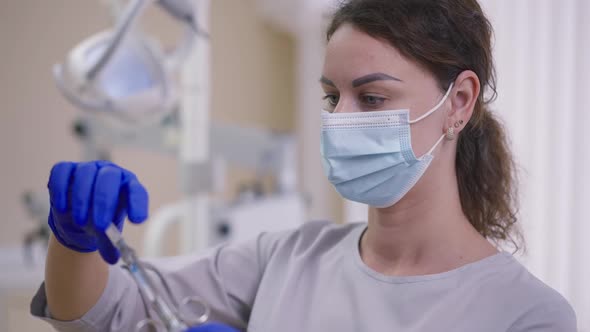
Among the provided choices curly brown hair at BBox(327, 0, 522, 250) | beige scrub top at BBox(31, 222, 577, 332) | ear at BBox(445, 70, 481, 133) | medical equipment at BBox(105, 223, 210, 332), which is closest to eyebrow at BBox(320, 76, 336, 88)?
curly brown hair at BBox(327, 0, 522, 250)

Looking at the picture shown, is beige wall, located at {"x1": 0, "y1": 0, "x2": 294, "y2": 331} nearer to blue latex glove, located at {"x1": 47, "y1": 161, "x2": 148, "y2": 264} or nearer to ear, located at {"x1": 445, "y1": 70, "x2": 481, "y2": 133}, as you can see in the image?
blue latex glove, located at {"x1": 47, "y1": 161, "x2": 148, "y2": 264}

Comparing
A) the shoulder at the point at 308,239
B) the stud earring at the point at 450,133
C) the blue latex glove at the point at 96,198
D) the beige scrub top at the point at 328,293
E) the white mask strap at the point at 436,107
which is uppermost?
the white mask strap at the point at 436,107

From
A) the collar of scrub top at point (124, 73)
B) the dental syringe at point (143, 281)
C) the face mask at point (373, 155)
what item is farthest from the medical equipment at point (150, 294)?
the collar of scrub top at point (124, 73)

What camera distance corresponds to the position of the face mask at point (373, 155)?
1015 millimetres

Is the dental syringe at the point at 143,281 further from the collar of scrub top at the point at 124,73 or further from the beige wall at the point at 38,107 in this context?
the beige wall at the point at 38,107

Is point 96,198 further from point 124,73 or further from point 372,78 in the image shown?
point 124,73

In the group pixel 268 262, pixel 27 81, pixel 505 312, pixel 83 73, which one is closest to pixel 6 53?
pixel 27 81

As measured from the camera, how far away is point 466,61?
3.40 feet

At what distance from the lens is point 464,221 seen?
3.56 feet

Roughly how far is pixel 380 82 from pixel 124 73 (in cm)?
71

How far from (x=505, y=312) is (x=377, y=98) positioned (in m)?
0.39

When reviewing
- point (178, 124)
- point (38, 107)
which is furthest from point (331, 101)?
point (38, 107)

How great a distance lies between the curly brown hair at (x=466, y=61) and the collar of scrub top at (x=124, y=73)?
1.69 ft

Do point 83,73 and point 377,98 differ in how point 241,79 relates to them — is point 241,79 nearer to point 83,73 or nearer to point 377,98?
point 83,73
